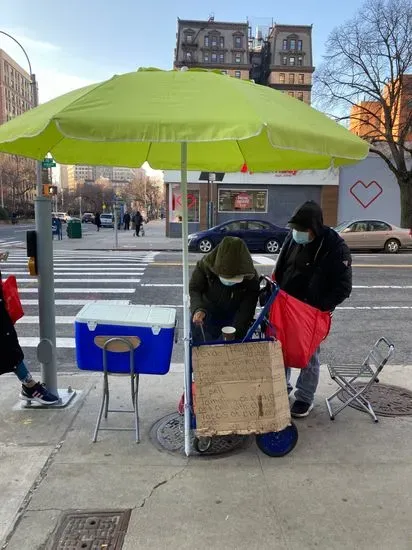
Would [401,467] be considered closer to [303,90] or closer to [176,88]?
[176,88]

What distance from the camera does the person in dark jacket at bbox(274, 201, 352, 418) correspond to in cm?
351

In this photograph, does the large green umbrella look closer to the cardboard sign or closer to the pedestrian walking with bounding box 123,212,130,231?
the cardboard sign

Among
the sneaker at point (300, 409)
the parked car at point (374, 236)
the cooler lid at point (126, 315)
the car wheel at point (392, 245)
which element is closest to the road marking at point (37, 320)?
the cooler lid at point (126, 315)

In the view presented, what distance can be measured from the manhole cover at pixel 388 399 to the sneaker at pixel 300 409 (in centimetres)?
49

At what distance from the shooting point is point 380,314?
8.20m

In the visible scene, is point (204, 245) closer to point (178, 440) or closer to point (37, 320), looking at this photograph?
point (37, 320)

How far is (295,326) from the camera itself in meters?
3.42

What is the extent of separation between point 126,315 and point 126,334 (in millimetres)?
209

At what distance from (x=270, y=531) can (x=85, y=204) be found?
111 meters

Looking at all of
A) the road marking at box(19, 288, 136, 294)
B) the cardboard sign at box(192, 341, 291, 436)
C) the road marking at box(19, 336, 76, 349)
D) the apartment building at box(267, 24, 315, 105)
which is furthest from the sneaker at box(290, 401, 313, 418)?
the apartment building at box(267, 24, 315, 105)

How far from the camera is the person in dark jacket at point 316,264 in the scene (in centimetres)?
351

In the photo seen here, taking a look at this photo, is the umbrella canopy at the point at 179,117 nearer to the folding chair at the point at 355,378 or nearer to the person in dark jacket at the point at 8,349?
the person in dark jacket at the point at 8,349

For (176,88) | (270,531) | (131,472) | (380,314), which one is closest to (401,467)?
(270,531)

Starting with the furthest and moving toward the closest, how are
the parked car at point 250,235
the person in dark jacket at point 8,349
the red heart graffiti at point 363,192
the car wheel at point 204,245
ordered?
1. the red heart graffiti at point 363,192
2. the parked car at point 250,235
3. the car wheel at point 204,245
4. the person in dark jacket at point 8,349
